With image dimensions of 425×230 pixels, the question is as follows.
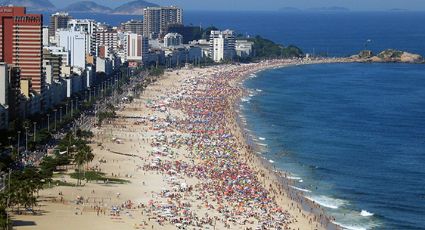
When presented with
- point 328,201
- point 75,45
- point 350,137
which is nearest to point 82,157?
point 328,201

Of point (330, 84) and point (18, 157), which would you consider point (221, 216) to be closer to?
point (18, 157)

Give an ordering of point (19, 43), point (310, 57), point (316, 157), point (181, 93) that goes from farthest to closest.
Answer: point (310, 57)
point (181, 93)
point (19, 43)
point (316, 157)

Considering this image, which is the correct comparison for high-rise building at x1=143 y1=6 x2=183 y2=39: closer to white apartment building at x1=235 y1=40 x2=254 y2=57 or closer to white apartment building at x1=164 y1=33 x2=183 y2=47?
white apartment building at x1=164 y1=33 x2=183 y2=47

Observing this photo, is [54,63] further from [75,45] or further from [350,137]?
[350,137]

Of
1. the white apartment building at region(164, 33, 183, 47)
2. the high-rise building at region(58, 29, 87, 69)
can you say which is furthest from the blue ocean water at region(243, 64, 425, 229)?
the white apartment building at region(164, 33, 183, 47)

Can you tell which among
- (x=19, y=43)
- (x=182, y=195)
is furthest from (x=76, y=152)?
(x=19, y=43)

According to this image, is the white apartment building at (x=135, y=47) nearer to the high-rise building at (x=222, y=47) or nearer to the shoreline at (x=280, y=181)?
the high-rise building at (x=222, y=47)
